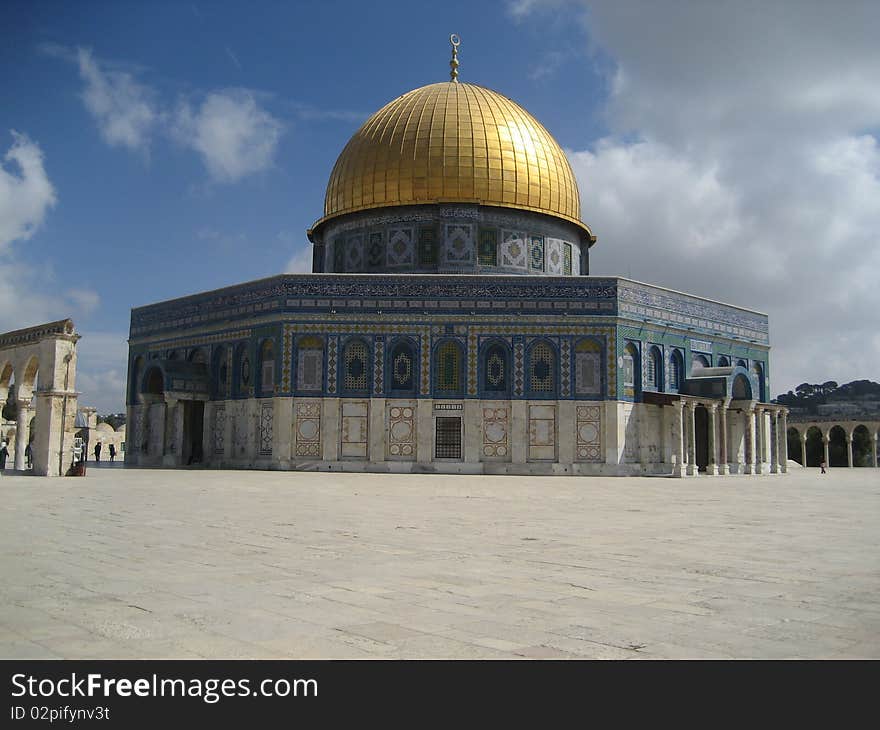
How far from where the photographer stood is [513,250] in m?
31.8

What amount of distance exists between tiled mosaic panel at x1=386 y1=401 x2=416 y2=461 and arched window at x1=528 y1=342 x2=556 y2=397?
399 cm

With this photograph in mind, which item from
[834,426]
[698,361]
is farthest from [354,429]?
[834,426]

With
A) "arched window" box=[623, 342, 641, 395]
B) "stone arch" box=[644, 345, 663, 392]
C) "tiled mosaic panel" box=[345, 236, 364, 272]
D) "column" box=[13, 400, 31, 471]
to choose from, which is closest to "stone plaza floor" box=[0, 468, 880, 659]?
"column" box=[13, 400, 31, 471]

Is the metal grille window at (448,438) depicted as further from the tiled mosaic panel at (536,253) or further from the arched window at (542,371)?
the tiled mosaic panel at (536,253)

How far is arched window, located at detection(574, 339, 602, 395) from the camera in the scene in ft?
92.4

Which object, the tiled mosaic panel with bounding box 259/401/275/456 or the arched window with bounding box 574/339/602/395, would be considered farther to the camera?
the tiled mosaic panel with bounding box 259/401/275/456

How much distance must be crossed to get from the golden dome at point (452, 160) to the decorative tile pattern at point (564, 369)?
21.3ft

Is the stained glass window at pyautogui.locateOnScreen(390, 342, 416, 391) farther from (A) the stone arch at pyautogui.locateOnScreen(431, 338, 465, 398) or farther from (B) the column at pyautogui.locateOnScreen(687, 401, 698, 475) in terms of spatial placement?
(B) the column at pyautogui.locateOnScreen(687, 401, 698, 475)

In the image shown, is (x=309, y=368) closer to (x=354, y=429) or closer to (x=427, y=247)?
(x=354, y=429)

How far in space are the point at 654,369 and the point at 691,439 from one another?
2.67 meters

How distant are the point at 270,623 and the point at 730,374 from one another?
92.4 feet

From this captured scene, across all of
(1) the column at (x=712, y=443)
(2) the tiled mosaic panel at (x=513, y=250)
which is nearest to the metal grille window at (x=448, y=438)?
(2) the tiled mosaic panel at (x=513, y=250)

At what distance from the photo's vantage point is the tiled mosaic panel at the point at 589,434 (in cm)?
2781
